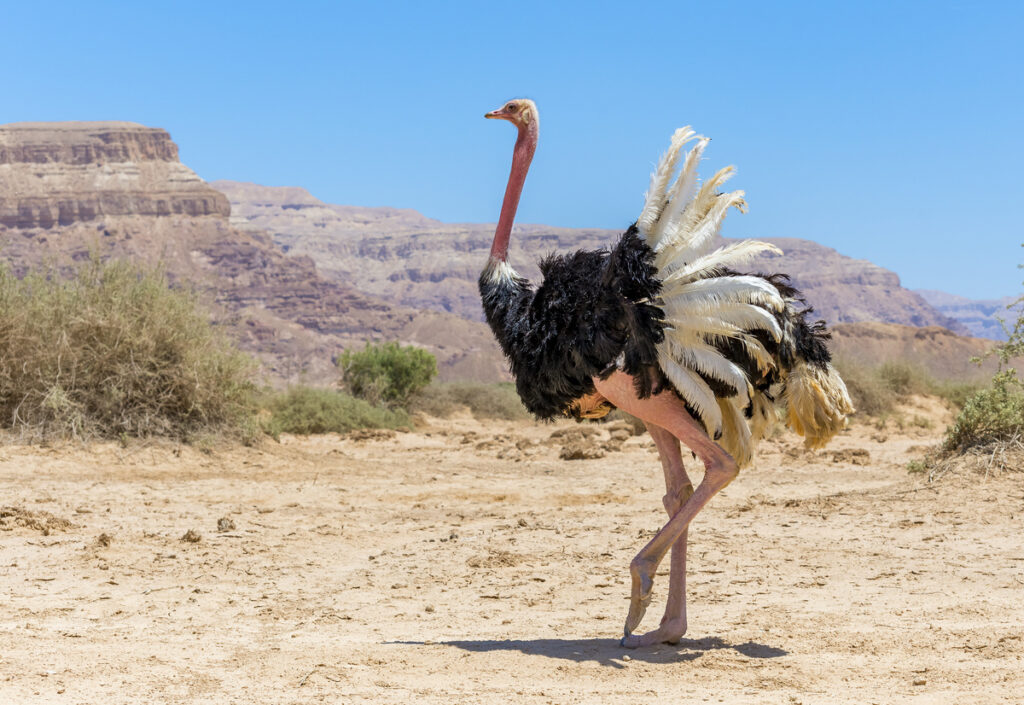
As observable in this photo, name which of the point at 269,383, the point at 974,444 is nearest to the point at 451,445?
the point at 269,383

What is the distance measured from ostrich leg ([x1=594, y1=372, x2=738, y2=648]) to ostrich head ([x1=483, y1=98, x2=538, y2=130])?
6.56 ft

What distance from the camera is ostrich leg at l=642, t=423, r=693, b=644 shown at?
5141 mm

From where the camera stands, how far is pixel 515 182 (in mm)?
6035

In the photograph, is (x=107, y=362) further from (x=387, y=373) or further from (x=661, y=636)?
(x=661, y=636)

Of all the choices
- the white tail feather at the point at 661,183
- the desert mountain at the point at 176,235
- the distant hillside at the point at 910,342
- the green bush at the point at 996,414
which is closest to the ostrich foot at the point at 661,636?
the white tail feather at the point at 661,183

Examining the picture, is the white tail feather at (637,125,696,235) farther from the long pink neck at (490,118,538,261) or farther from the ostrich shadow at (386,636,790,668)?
the ostrich shadow at (386,636,790,668)

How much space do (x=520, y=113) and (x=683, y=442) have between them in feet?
7.99

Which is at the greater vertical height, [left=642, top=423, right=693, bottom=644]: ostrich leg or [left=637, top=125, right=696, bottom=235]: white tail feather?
[left=637, top=125, right=696, bottom=235]: white tail feather

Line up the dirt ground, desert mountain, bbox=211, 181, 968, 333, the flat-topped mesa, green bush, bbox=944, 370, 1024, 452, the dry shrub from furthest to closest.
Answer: desert mountain, bbox=211, 181, 968, 333, the flat-topped mesa, the dry shrub, green bush, bbox=944, 370, 1024, 452, the dirt ground

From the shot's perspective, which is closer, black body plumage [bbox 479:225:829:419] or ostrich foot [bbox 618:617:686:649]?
black body plumage [bbox 479:225:829:419]

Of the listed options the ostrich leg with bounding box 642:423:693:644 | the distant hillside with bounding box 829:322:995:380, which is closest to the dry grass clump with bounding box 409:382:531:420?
the ostrich leg with bounding box 642:423:693:644

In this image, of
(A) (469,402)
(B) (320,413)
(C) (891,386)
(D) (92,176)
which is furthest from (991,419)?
(D) (92,176)

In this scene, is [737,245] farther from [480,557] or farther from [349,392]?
[349,392]

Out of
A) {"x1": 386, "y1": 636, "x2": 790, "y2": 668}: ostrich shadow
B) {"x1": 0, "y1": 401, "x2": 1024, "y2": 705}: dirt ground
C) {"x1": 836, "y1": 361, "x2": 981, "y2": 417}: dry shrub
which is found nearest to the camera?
{"x1": 0, "y1": 401, "x2": 1024, "y2": 705}: dirt ground
